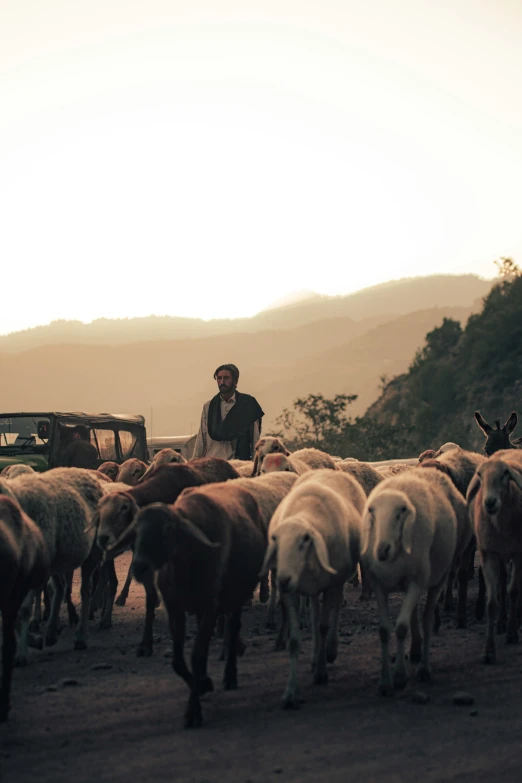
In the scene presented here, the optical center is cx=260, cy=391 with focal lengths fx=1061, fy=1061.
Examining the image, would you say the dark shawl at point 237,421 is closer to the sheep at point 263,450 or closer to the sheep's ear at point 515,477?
the sheep at point 263,450

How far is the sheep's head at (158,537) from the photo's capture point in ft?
20.5

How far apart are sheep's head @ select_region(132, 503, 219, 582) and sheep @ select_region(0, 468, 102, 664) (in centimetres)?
251

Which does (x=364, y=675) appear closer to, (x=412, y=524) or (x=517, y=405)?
(x=412, y=524)

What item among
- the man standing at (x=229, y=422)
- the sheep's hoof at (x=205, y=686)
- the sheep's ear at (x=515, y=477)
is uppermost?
the man standing at (x=229, y=422)

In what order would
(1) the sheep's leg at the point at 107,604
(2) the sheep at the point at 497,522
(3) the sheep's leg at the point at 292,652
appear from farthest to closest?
(1) the sheep's leg at the point at 107,604, (2) the sheep at the point at 497,522, (3) the sheep's leg at the point at 292,652

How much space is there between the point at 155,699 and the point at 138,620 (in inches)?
143

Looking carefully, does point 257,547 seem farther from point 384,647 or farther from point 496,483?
point 496,483

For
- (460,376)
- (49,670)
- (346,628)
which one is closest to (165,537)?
(49,670)

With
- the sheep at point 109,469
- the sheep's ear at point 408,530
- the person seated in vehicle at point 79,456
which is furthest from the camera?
the person seated in vehicle at point 79,456

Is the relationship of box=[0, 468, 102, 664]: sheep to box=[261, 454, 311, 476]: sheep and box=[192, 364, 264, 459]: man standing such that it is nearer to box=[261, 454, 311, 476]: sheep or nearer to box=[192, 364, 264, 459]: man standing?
box=[261, 454, 311, 476]: sheep

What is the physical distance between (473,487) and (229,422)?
386 centimetres

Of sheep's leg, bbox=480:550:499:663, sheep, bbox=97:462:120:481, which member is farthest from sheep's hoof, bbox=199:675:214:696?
sheep, bbox=97:462:120:481

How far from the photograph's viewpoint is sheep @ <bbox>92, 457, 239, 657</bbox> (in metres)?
8.28

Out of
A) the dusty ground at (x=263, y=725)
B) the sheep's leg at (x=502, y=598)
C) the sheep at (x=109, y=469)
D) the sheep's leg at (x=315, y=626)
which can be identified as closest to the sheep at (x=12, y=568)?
the dusty ground at (x=263, y=725)
